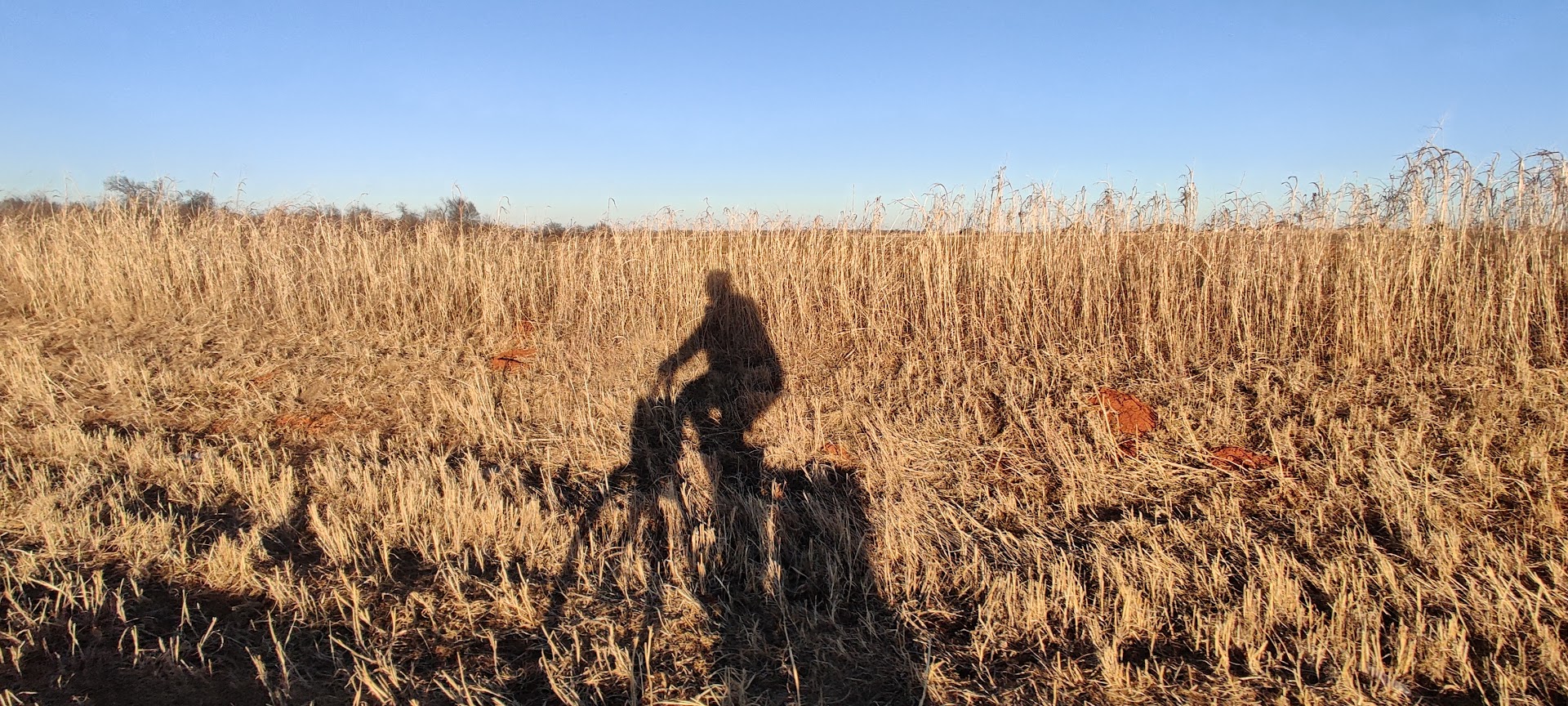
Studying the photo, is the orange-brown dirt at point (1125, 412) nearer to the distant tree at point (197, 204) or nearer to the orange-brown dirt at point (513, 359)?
the orange-brown dirt at point (513, 359)

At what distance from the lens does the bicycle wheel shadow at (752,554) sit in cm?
243

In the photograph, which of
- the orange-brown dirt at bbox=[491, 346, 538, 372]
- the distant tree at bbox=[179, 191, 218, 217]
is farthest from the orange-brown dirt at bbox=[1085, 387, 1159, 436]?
the distant tree at bbox=[179, 191, 218, 217]

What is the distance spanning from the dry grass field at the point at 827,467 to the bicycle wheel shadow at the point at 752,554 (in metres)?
0.02

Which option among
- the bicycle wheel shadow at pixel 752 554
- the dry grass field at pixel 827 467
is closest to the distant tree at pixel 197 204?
the dry grass field at pixel 827 467

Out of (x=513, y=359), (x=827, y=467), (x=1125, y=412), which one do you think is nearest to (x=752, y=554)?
(x=827, y=467)

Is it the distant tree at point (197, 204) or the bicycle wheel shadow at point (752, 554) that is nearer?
the bicycle wheel shadow at point (752, 554)

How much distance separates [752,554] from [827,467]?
0.93 m

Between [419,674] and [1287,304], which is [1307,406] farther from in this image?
[419,674]

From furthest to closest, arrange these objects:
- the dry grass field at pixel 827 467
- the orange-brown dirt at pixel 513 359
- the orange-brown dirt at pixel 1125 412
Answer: the orange-brown dirt at pixel 513 359 < the orange-brown dirt at pixel 1125 412 < the dry grass field at pixel 827 467

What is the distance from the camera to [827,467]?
4105 millimetres

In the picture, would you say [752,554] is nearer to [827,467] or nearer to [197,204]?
[827,467]

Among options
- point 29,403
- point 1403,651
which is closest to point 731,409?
point 1403,651

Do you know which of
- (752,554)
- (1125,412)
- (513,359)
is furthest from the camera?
(513,359)

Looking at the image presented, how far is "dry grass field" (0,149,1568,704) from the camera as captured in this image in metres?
2.40
